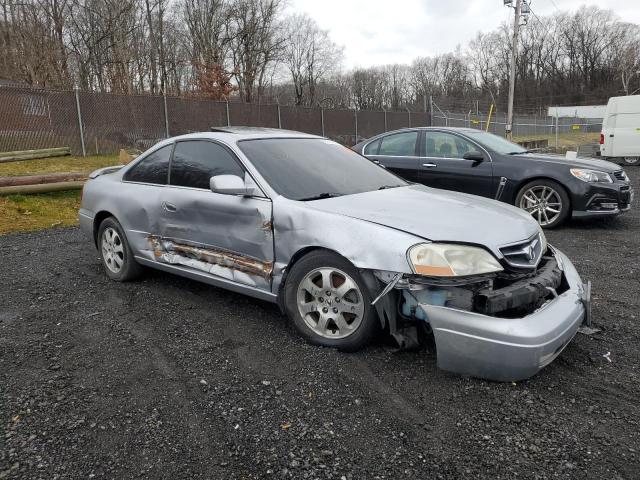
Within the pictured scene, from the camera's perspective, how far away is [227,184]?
11.0ft

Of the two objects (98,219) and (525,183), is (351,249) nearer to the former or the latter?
(98,219)

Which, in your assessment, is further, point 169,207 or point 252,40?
point 252,40

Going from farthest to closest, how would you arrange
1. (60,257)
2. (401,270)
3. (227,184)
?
(60,257)
(227,184)
(401,270)

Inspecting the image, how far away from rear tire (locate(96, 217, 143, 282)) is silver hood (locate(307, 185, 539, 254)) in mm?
2182

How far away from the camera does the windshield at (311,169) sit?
3453 mm

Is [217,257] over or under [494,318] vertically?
over

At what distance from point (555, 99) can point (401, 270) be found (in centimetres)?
7380

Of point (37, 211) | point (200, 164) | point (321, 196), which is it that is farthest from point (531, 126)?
point (321, 196)

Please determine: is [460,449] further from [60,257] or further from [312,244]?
[60,257]

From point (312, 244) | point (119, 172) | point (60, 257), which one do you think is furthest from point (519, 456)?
point (60, 257)

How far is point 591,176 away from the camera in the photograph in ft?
21.0

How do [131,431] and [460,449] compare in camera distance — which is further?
[131,431]

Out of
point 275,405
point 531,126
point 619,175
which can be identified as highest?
point 531,126

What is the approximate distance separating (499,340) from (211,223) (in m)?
2.22
